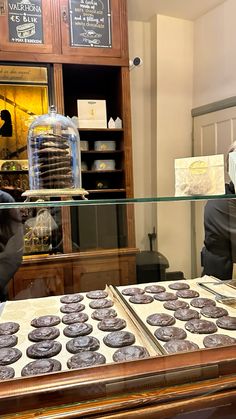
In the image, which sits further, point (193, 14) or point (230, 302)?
point (193, 14)

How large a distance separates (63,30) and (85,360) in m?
2.28

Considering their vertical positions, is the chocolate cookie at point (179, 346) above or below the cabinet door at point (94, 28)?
below

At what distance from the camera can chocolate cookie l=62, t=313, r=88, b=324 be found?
105cm

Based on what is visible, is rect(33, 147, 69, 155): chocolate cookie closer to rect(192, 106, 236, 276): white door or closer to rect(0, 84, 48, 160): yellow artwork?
rect(0, 84, 48, 160): yellow artwork

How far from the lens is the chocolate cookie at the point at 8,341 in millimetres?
906

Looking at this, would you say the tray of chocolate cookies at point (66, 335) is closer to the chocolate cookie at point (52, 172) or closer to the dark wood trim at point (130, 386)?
the dark wood trim at point (130, 386)

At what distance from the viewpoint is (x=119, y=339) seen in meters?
0.91

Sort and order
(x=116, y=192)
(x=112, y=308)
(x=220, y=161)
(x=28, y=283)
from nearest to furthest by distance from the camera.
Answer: (x=220, y=161)
(x=112, y=308)
(x=28, y=283)
(x=116, y=192)

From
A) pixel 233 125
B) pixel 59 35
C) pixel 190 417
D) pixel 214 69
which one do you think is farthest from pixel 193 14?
pixel 190 417

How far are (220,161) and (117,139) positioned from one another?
173 cm

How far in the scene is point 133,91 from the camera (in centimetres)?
304

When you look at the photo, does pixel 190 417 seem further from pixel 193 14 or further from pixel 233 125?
pixel 193 14

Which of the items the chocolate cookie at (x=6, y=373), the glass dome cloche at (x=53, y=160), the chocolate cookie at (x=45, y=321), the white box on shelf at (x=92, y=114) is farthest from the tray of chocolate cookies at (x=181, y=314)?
the white box on shelf at (x=92, y=114)

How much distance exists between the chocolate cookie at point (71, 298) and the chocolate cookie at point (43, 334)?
214 millimetres
